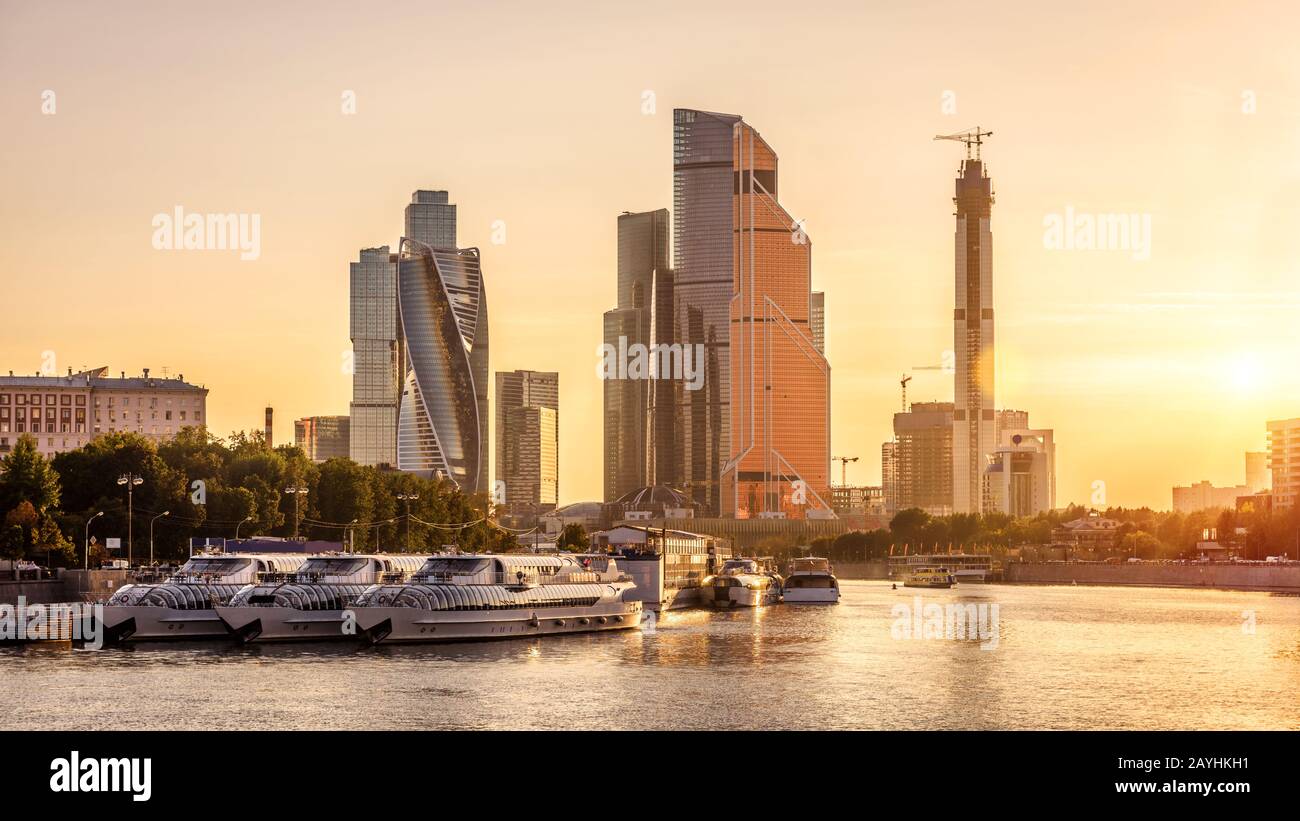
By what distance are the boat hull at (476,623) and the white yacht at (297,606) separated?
3336 millimetres

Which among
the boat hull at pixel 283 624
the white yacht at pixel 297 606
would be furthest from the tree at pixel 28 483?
the boat hull at pixel 283 624

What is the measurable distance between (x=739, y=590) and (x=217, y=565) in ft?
242

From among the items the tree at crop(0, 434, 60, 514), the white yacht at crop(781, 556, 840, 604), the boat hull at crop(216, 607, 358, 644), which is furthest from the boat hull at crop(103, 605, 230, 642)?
the white yacht at crop(781, 556, 840, 604)

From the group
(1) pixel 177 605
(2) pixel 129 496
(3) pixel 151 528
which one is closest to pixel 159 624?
(1) pixel 177 605

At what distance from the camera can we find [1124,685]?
2884 inches

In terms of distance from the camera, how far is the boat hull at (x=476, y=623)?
92438 mm

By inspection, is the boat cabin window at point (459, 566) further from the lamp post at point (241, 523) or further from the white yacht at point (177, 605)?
the lamp post at point (241, 523)

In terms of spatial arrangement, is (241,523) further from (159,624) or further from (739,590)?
(739,590)

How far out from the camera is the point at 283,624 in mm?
94375

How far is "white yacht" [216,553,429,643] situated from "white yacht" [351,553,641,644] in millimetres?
2169

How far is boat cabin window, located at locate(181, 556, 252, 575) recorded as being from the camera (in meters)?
105
